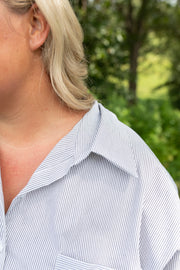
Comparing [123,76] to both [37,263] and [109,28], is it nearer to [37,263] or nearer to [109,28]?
[109,28]

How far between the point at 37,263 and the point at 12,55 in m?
0.80

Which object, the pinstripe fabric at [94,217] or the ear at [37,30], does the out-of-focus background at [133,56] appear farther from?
the pinstripe fabric at [94,217]

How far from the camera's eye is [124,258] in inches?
52.9

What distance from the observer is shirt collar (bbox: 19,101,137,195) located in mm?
1388

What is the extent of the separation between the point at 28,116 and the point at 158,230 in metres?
0.73

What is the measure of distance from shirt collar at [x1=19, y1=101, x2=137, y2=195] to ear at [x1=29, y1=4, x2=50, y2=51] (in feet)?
1.18

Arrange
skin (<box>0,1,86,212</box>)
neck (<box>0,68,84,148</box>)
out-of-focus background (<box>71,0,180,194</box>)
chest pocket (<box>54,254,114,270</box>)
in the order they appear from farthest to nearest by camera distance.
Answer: out-of-focus background (<box>71,0,180,194</box>) → neck (<box>0,68,84,148</box>) → skin (<box>0,1,86,212</box>) → chest pocket (<box>54,254,114,270</box>)

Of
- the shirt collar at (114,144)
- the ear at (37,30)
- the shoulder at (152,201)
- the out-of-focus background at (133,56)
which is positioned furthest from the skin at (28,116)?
the out-of-focus background at (133,56)

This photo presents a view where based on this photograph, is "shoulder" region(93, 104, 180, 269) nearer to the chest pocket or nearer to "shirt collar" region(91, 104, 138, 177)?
"shirt collar" region(91, 104, 138, 177)

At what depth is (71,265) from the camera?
134 cm

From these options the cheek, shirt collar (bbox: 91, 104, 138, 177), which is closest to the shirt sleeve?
shirt collar (bbox: 91, 104, 138, 177)

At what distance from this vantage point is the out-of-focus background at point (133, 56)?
219 inches

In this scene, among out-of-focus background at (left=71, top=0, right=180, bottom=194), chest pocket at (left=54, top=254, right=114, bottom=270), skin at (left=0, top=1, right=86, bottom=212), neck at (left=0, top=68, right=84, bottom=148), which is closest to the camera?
chest pocket at (left=54, top=254, right=114, bottom=270)

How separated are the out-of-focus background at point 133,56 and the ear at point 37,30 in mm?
514
